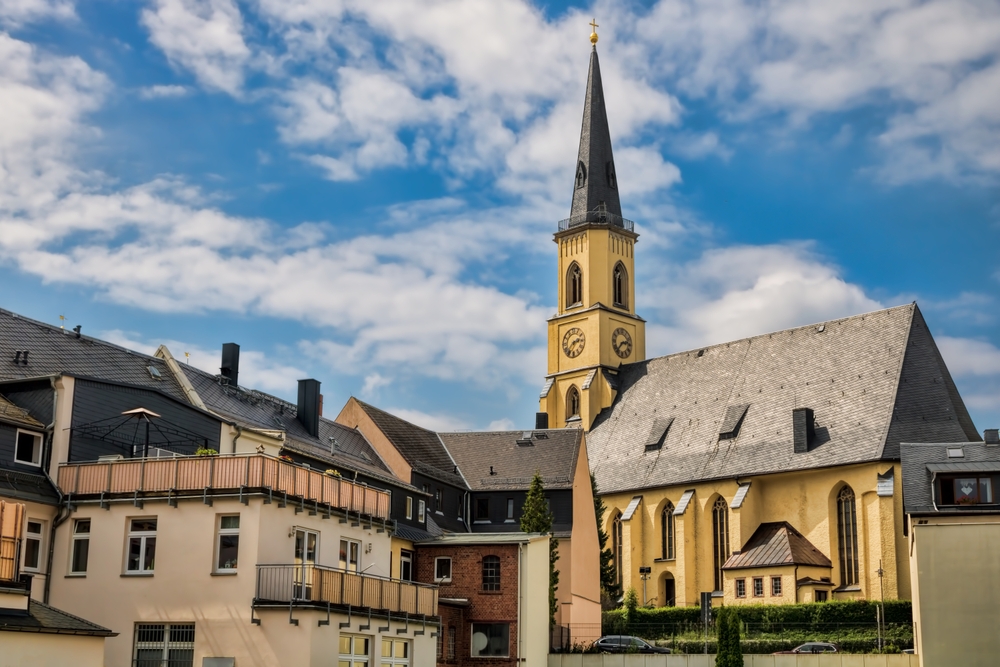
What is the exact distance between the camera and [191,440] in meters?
33.4

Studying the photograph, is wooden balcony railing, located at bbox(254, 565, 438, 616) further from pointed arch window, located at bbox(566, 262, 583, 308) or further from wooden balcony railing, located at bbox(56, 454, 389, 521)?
pointed arch window, located at bbox(566, 262, 583, 308)

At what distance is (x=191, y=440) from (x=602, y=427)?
52.4m

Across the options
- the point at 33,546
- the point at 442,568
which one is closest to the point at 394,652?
the point at 33,546

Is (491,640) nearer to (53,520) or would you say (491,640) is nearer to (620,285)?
(53,520)

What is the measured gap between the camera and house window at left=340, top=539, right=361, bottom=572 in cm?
3122

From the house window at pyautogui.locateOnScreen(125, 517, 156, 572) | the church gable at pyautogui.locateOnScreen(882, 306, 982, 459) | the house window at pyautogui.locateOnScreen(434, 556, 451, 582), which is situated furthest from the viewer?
the church gable at pyautogui.locateOnScreen(882, 306, 982, 459)

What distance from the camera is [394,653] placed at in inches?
1211

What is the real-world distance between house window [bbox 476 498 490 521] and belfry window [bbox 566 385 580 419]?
100 feet

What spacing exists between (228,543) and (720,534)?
155 feet

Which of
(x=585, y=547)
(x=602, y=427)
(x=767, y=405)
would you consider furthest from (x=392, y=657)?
(x=602, y=427)

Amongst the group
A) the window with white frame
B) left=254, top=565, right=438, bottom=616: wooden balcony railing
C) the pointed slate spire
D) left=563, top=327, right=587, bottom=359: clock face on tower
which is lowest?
the window with white frame

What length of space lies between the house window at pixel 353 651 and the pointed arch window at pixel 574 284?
64.0 m

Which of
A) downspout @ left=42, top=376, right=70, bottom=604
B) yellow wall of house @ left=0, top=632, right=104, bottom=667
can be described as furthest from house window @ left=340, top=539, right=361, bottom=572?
yellow wall of house @ left=0, top=632, right=104, bottom=667

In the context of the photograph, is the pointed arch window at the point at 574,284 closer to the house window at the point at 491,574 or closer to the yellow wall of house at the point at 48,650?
the house window at the point at 491,574
